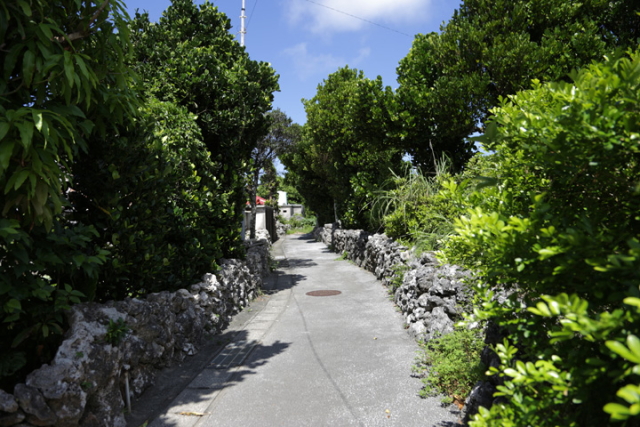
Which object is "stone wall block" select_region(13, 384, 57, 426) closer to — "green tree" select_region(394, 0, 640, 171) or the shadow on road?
the shadow on road

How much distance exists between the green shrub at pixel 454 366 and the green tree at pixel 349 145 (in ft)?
25.7

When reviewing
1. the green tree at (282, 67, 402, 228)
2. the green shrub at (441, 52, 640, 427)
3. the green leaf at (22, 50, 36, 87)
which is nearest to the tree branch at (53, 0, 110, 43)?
the green leaf at (22, 50, 36, 87)

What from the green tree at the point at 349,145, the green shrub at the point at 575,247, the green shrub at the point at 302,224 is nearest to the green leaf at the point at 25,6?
the green shrub at the point at 575,247

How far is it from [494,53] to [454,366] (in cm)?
748

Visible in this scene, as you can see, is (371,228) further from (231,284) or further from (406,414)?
(406,414)

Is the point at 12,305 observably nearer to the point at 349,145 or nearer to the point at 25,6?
the point at 25,6

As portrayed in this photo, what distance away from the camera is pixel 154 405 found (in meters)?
4.70

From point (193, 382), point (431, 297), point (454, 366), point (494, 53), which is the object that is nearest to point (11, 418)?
point (193, 382)

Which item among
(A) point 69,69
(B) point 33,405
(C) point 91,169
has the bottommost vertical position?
(B) point 33,405

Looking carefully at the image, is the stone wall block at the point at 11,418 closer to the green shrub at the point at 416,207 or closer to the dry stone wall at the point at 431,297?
the dry stone wall at the point at 431,297

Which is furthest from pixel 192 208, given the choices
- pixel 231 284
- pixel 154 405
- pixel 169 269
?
pixel 154 405

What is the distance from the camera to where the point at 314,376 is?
5367 millimetres

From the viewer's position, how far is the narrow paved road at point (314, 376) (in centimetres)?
436

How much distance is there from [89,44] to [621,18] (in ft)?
36.1
